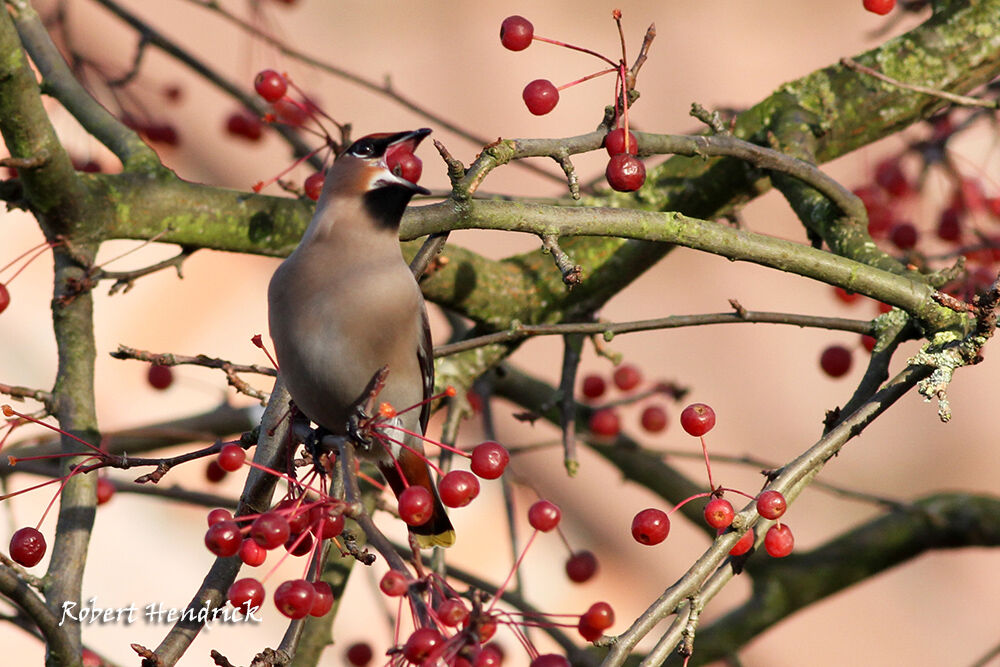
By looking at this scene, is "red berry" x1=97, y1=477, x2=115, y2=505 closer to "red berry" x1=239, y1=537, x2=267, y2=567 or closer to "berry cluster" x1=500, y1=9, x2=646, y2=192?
"red berry" x1=239, y1=537, x2=267, y2=567

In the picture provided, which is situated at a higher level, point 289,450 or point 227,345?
point 227,345

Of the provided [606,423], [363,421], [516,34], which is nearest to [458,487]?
[363,421]

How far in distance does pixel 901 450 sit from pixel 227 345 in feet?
9.91

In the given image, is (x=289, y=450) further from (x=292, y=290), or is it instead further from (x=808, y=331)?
(x=808, y=331)

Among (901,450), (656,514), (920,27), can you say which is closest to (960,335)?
(656,514)

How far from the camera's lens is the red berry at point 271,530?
151 centimetres

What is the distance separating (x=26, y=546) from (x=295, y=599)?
2.30 ft

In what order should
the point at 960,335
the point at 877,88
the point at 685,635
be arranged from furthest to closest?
the point at 877,88 < the point at 960,335 < the point at 685,635

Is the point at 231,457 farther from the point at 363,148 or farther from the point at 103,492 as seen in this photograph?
the point at 103,492

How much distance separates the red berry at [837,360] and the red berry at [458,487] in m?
1.72

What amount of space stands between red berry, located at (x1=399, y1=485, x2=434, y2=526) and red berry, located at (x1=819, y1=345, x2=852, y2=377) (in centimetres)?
183

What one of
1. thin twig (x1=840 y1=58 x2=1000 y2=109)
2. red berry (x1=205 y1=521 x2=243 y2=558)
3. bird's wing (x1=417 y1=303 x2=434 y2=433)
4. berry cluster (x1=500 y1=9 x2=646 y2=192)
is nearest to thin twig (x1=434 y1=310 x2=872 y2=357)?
bird's wing (x1=417 y1=303 x2=434 y2=433)

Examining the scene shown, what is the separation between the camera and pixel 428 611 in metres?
1.40

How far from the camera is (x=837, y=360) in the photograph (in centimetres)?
311
